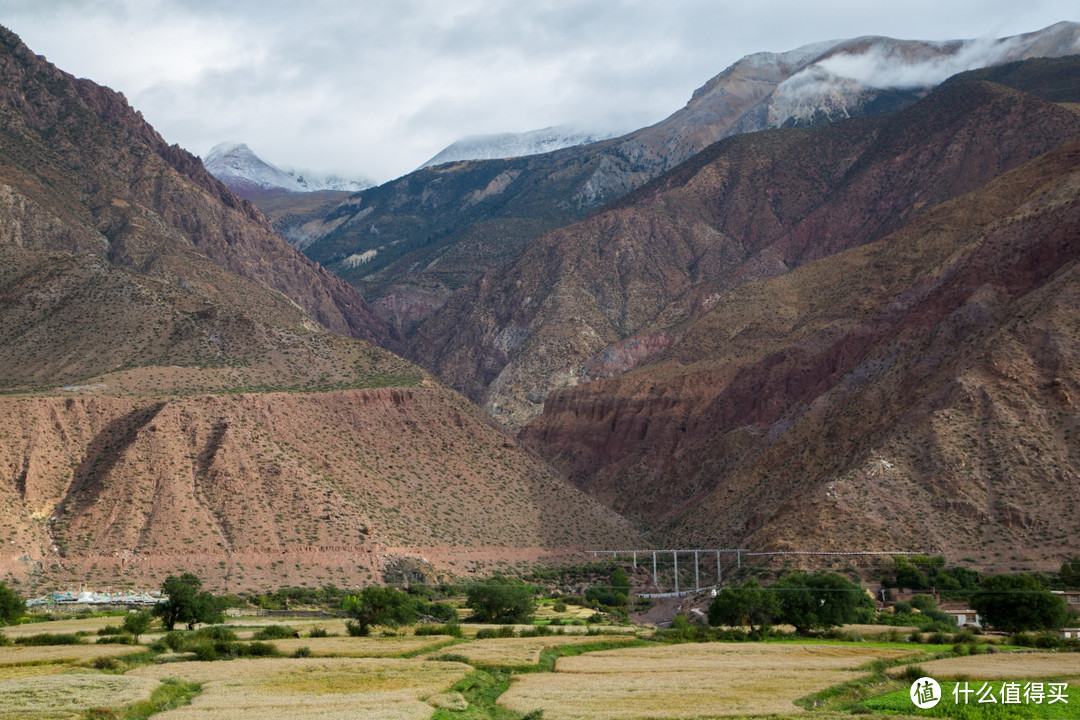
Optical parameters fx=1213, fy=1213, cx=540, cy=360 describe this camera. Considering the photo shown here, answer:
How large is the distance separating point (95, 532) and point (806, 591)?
47831mm

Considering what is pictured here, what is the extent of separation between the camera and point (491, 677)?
152 feet

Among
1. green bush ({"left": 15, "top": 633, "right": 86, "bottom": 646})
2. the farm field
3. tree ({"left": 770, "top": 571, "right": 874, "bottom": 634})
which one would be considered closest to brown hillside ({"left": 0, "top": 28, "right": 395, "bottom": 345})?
green bush ({"left": 15, "top": 633, "right": 86, "bottom": 646})

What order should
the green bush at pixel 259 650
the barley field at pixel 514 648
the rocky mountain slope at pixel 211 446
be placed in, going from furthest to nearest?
the rocky mountain slope at pixel 211 446 < the green bush at pixel 259 650 < the barley field at pixel 514 648

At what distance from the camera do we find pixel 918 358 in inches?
4107

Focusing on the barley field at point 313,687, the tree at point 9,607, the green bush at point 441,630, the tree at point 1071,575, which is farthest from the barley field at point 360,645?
the tree at point 1071,575

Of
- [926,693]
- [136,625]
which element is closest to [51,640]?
[136,625]

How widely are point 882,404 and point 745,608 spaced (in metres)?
40.7

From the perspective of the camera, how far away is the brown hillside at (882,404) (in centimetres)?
8412

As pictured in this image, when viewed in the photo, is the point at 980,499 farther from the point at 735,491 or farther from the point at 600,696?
the point at 600,696

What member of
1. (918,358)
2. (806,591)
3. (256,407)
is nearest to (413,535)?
(256,407)

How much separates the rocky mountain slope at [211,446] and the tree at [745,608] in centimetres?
2885

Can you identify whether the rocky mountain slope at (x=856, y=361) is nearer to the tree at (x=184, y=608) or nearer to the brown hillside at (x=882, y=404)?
the brown hillside at (x=882, y=404)

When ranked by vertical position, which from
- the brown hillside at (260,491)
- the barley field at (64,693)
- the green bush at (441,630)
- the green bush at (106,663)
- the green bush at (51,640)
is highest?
the brown hillside at (260,491)

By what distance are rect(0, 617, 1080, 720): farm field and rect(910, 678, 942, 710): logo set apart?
49 centimetres
